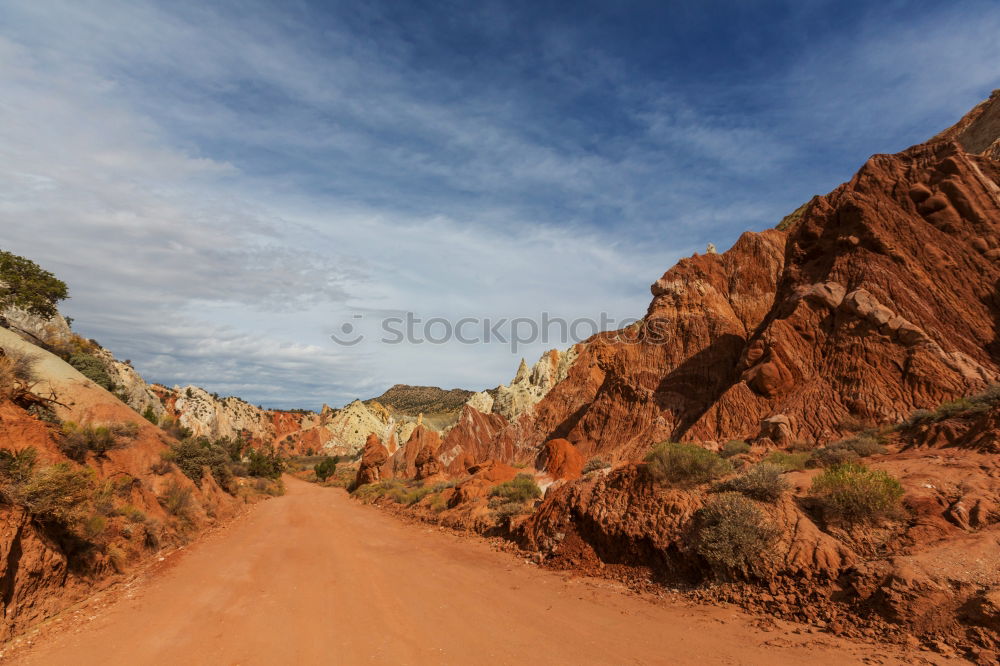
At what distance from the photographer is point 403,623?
6977 mm

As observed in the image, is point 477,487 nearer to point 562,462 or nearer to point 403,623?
point 562,462

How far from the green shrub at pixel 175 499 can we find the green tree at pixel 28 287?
18319 mm

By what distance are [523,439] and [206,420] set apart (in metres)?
46.5

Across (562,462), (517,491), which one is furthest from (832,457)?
(562,462)

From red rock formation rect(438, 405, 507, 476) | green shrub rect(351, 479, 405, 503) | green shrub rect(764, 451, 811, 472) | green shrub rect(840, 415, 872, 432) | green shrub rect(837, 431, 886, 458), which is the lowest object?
green shrub rect(351, 479, 405, 503)

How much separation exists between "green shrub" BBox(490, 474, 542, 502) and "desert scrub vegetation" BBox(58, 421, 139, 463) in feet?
42.0

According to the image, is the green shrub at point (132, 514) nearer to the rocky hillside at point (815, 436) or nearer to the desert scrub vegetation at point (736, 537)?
the rocky hillside at point (815, 436)

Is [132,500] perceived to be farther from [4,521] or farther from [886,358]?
[886,358]

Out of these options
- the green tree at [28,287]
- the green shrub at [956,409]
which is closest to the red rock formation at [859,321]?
the green shrub at [956,409]

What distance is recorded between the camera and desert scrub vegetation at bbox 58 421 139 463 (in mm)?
11797

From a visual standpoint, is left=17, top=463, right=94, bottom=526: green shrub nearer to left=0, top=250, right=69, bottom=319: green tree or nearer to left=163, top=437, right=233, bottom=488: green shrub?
left=163, top=437, right=233, bottom=488: green shrub

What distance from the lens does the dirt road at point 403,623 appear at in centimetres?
577

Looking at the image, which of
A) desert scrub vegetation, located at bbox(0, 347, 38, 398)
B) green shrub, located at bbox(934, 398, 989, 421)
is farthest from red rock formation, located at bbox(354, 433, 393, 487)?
green shrub, located at bbox(934, 398, 989, 421)

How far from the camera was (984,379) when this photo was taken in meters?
15.8
